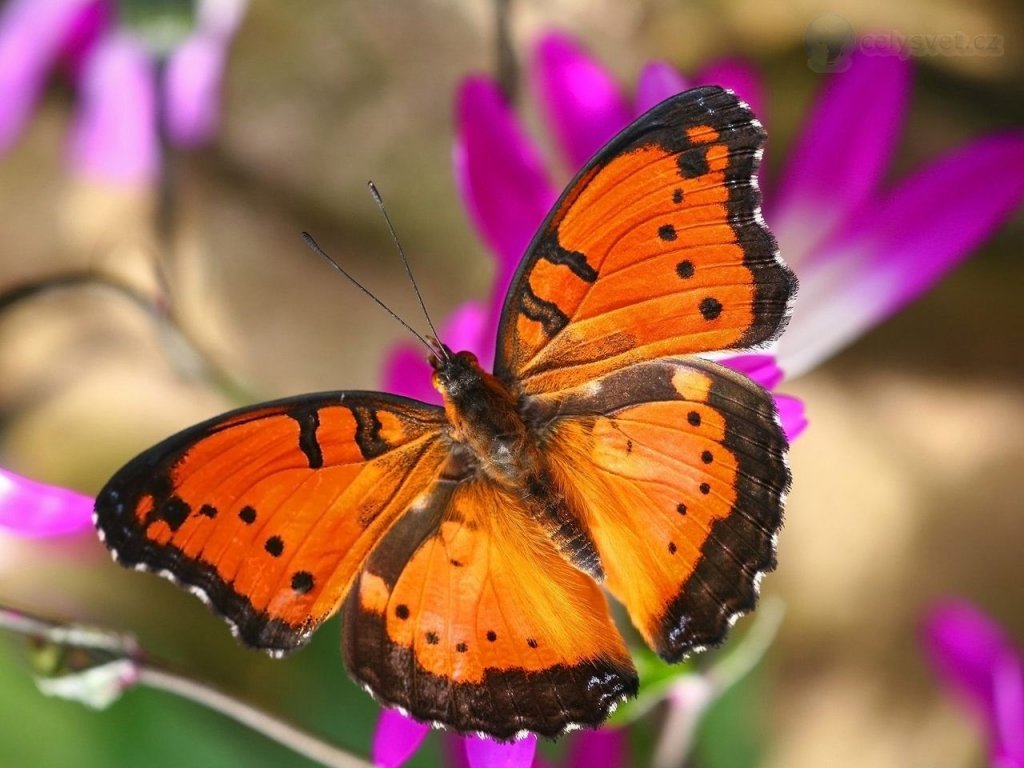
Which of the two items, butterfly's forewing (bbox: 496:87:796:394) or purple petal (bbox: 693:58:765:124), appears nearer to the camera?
butterfly's forewing (bbox: 496:87:796:394)

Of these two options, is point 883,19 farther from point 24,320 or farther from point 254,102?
point 24,320

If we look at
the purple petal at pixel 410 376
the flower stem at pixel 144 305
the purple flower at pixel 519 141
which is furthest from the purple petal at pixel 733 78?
the flower stem at pixel 144 305

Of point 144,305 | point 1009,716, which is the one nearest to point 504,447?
point 144,305

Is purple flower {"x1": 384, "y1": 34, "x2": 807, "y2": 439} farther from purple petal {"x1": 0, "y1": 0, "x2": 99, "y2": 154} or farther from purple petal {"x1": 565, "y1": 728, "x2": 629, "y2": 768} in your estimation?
purple petal {"x1": 0, "y1": 0, "x2": 99, "y2": 154}

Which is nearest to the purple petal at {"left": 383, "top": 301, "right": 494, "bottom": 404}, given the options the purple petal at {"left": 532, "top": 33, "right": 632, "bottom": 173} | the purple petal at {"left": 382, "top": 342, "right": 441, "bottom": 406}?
the purple petal at {"left": 382, "top": 342, "right": 441, "bottom": 406}

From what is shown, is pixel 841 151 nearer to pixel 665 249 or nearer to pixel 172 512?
pixel 665 249

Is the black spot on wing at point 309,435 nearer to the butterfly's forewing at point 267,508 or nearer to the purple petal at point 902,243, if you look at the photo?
the butterfly's forewing at point 267,508

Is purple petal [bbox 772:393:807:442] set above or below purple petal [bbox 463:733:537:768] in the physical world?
above
